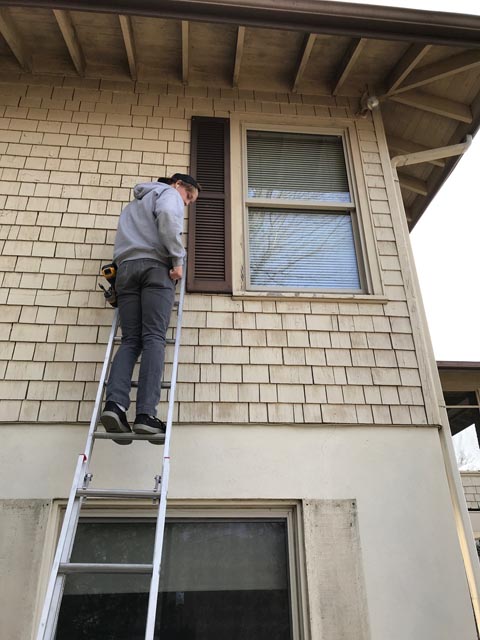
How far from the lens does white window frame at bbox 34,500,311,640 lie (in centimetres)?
273

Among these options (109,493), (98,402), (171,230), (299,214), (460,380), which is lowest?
(109,493)

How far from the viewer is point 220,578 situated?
2822 mm

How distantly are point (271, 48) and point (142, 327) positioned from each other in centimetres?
281

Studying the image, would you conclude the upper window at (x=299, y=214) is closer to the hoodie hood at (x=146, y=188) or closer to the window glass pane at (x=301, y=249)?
the window glass pane at (x=301, y=249)

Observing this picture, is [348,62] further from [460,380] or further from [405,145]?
[460,380]

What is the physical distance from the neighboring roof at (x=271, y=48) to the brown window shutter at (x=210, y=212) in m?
0.57

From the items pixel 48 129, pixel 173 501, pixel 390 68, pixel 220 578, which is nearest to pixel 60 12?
pixel 48 129

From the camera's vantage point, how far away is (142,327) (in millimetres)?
2895

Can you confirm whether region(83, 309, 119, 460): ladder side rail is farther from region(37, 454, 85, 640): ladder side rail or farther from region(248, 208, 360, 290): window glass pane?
region(248, 208, 360, 290): window glass pane

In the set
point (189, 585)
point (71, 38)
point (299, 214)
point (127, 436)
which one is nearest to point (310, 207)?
point (299, 214)

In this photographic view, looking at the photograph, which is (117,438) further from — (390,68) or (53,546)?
(390,68)

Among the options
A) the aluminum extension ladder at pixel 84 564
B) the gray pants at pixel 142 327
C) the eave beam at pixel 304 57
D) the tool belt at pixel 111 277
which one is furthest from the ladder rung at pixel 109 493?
the eave beam at pixel 304 57

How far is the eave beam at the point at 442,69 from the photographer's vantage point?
13.6 ft

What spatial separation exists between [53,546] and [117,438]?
780 mm
